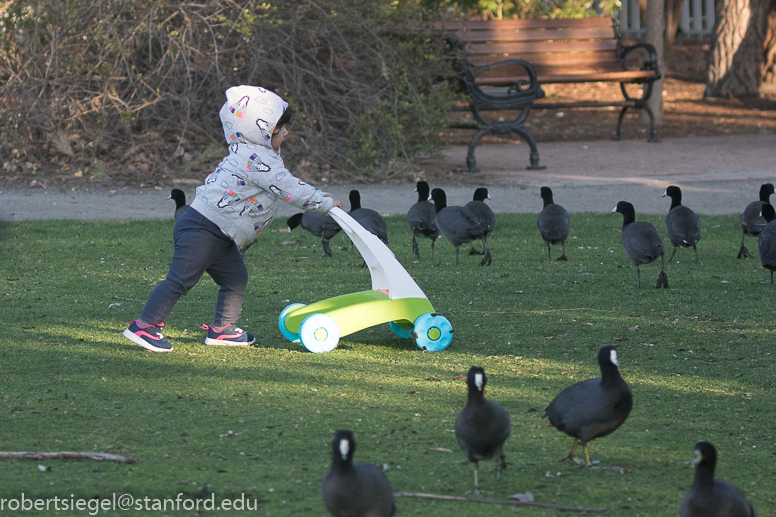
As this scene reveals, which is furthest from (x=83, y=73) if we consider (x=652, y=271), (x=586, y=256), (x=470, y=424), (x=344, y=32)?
(x=470, y=424)

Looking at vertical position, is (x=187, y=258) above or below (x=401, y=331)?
above

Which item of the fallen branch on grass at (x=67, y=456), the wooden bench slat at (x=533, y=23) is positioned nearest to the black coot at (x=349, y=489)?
the fallen branch on grass at (x=67, y=456)

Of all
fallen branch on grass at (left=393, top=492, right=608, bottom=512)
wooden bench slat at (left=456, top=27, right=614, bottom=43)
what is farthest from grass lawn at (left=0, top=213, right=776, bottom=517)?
wooden bench slat at (left=456, top=27, right=614, bottom=43)

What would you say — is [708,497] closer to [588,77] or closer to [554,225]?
[554,225]

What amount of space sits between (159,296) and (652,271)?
490 cm

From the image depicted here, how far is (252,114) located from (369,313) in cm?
147

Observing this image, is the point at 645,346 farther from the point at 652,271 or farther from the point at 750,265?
the point at 750,265

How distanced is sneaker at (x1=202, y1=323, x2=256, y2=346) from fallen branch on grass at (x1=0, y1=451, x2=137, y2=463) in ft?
6.45

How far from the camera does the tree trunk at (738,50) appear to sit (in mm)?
23375

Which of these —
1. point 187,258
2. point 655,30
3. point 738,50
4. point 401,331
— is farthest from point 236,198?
point 738,50

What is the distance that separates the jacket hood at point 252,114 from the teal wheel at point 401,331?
1.58 meters

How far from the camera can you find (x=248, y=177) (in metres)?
5.32

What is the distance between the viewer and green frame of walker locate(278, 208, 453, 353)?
17.9ft

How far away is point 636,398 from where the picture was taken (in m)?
4.66
